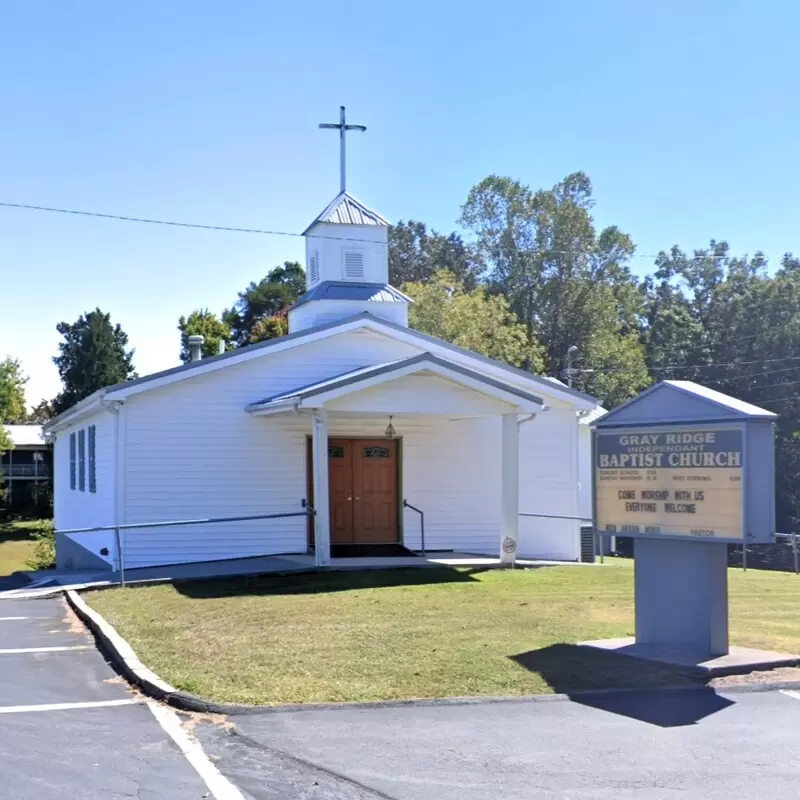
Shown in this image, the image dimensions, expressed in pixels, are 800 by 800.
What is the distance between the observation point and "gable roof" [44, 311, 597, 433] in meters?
17.8

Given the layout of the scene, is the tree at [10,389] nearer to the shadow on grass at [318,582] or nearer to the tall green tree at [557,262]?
the tall green tree at [557,262]

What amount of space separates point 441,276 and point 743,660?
4199cm

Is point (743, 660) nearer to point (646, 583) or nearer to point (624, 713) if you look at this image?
point (646, 583)

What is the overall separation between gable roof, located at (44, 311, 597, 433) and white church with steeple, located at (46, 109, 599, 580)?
0.12 ft

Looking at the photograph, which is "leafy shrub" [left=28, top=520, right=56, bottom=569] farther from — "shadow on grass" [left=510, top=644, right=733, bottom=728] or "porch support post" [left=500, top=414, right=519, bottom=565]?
"shadow on grass" [left=510, top=644, right=733, bottom=728]

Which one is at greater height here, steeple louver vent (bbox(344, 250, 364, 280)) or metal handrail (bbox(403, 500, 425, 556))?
steeple louver vent (bbox(344, 250, 364, 280))

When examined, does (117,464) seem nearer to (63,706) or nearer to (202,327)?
(63,706)

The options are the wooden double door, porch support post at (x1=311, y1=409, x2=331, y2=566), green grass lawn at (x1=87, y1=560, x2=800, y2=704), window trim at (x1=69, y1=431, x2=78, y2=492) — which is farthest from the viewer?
window trim at (x1=69, y1=431, x2=78, y2=492)

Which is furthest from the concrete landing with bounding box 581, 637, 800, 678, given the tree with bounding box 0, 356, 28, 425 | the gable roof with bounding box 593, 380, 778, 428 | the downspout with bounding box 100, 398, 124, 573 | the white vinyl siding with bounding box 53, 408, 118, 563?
the tree with bounding box 0, 356, 28, 425

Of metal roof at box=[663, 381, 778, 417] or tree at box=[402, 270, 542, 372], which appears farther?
tree at box=[402, 270, 542, 372]

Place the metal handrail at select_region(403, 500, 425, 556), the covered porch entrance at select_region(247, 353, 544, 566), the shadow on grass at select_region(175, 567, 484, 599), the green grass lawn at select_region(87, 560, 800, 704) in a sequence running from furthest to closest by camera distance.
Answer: the covered porch entrance at select_region(247, 353, 544, 566) < the metal handrail at select_region(403, 500, 425, 556) < the shadow on grass at select_region(175, 567, 484, 599) < the green grass lawn at select_region(87, 560, 800, 704)

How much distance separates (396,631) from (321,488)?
6089 mm

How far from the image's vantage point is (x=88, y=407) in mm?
19438

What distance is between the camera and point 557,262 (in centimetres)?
5741
